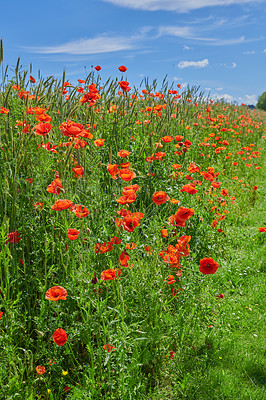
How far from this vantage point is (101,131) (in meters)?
3.98

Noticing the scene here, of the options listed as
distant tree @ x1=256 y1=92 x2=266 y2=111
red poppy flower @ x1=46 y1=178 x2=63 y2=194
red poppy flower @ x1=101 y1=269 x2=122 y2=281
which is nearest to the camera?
red poppy flower @ x1=101 y1=269 x2=122 y2=281

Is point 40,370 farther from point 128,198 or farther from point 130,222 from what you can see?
point 128,198

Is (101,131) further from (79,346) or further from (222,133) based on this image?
(222,133)

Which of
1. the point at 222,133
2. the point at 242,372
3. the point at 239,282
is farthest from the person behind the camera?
the point at 222,133

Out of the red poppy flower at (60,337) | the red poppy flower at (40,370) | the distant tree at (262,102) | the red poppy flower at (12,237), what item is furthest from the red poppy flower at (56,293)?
the distant tree at (262,102)

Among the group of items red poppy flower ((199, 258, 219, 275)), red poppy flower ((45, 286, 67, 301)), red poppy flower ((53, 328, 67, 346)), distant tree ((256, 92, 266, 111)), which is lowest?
red poppy flower ((53, 328, 67, 346))

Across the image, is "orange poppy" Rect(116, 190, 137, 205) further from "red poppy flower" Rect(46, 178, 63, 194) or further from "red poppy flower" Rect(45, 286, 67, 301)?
"red poppy flower" Rect(45, 286, 67, 301)

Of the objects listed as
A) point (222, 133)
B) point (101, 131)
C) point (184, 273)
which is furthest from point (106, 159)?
point (222, 133)

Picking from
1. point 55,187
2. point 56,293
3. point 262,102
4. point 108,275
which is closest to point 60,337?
point 56,293

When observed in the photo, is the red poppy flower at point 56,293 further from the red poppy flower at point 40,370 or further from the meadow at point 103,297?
the red poppy flower at point 40,370

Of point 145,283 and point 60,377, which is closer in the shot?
point 60,377

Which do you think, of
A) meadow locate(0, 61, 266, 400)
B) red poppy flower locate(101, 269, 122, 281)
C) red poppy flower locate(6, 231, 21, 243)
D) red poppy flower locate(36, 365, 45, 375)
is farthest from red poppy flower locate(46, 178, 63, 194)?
red poppy flower locate(36, 365, 45, 375)

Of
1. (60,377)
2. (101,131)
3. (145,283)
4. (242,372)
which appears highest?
(101,131)

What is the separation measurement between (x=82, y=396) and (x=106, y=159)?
2488 millimetres
